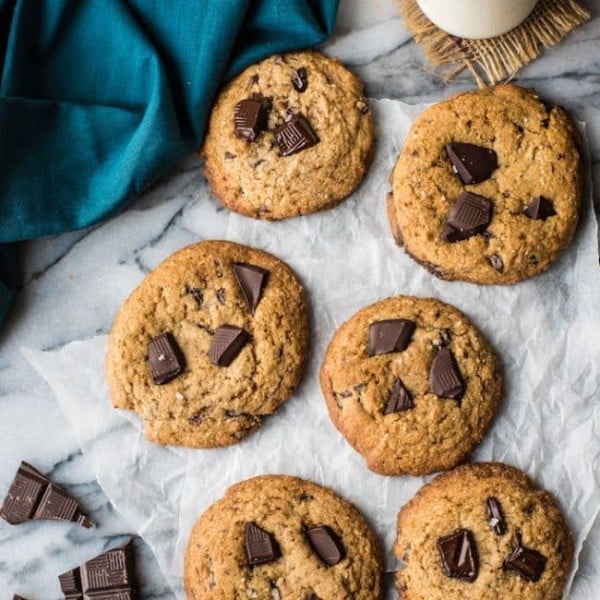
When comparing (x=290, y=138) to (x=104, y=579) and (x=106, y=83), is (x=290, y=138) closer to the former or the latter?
(x=106, y=83)

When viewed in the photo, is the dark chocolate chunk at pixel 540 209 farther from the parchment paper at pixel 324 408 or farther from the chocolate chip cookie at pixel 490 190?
the parchment paper at pixel 324 408

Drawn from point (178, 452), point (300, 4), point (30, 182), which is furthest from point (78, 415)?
point (300, 4)

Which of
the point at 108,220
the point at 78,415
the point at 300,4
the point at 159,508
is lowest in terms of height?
the point at 159,508

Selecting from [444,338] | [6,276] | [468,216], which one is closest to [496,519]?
[444,338]

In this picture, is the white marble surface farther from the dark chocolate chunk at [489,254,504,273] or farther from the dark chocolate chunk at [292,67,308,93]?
the dark chocolate chunk at [489,254,504,273]

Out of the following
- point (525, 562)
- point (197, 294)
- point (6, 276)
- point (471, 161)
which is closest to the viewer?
point (525, 562)

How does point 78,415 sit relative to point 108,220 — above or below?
below

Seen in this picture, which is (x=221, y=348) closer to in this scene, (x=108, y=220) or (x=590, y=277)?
(x=108, y=220)

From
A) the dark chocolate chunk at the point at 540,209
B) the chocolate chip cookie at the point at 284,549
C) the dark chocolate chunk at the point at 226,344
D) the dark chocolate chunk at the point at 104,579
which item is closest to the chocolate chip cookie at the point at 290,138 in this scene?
the dark chocolate chunk at the point at 226,344
